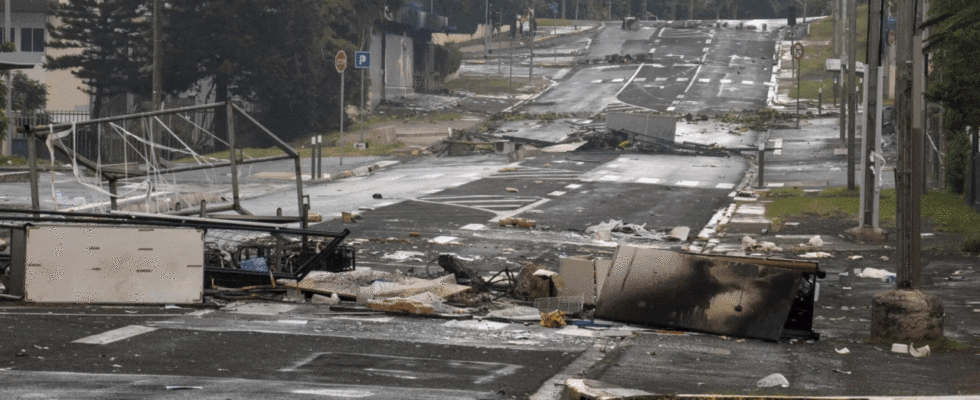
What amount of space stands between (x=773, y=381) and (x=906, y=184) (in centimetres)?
388

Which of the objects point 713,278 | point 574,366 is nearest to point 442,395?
point 574,366

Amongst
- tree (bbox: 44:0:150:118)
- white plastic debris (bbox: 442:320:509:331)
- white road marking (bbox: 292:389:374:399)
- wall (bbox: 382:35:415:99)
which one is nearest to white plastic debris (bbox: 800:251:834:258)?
white plastic debris (bbox: 442:320:509:331)

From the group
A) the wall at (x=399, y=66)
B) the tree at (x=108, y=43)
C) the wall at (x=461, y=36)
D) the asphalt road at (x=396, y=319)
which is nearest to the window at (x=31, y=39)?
the tree at (x=108, y=43)

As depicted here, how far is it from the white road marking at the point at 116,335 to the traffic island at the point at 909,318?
Answer: 7174 mm

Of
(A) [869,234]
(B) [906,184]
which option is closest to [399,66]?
(A) [869,234]

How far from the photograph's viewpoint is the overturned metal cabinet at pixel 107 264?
1355 cm

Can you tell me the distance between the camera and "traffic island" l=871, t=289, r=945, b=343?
12.1 m

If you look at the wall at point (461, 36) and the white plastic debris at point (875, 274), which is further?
the wall at point (461, 36)

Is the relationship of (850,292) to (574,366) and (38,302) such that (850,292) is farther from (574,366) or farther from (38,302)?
(38,302)

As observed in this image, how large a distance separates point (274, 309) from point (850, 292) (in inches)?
309

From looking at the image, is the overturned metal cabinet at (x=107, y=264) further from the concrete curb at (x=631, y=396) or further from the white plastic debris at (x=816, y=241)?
the white plastic debris at (x=816, y=241)

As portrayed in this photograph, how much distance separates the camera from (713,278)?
42.1ft

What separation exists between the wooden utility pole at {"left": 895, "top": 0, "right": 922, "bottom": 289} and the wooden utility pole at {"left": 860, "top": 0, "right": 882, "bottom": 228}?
9780 millimetres

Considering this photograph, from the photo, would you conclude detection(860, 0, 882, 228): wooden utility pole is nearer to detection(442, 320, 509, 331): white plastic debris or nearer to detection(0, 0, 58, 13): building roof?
detection(442, 320, 509, 331): white plastic debris
